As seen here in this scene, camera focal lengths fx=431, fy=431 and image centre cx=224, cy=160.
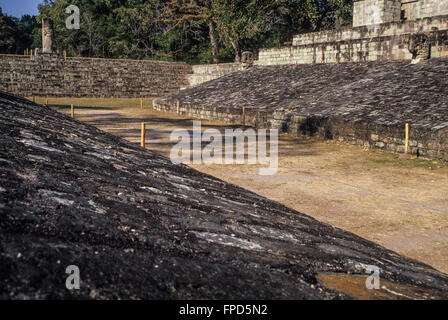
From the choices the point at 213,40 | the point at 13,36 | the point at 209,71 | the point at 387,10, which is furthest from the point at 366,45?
the point at 13,36

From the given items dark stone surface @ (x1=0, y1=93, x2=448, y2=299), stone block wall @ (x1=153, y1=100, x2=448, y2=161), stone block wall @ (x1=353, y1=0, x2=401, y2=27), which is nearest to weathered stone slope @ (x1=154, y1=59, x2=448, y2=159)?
stone block wall @ (x1=153, y1=100, x2=448, y2=161)

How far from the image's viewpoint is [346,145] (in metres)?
12.9

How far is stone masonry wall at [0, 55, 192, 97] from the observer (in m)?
31.5

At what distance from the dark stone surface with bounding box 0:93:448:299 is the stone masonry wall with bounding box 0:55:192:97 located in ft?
108

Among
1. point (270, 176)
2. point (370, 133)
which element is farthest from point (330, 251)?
point (370, 133)

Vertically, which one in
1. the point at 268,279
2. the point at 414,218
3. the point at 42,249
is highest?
the point at 42,249

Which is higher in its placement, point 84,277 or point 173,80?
point 173,80

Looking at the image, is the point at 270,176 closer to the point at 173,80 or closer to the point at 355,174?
the point at 355,174

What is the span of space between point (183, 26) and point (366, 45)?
78.4ft

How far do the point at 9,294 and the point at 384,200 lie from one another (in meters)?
7.21

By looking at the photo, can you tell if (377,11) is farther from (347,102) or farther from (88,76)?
(88,76)

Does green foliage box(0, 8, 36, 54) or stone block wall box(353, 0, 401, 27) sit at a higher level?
green foliage box(0, 8, 36, 54)

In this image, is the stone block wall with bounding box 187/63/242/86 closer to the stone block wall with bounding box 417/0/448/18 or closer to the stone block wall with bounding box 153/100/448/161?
the stone block wall with bounding box 153/100/448/161

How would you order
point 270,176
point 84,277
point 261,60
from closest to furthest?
point 84,277, point 270,176, point 261,60
